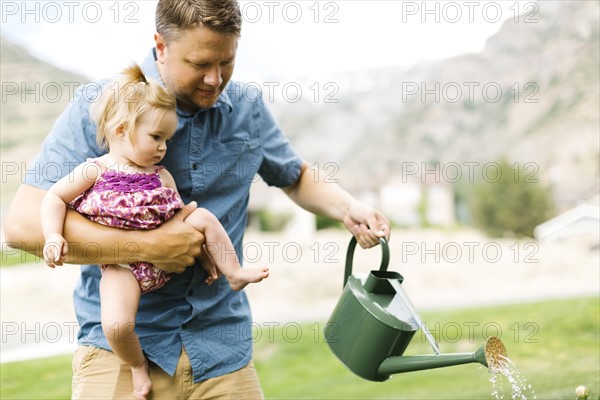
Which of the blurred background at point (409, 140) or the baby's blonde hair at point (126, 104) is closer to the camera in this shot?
the baby's blonde hair at point (126, 104)

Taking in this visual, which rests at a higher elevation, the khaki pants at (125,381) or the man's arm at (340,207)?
the man's arm at (340,207)

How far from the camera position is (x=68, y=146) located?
5.65ft

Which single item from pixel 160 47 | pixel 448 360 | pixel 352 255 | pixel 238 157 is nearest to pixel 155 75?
pixel 160 47

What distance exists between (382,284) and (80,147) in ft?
2.43

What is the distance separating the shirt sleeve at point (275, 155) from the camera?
2.04 m

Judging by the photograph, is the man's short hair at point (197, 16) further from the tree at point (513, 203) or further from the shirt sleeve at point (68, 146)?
the tree at point (513, 203)

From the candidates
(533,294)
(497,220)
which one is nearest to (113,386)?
(533,294)

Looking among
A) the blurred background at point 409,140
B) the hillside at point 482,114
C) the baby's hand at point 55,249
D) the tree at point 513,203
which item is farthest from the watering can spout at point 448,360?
the tree at point 513,203

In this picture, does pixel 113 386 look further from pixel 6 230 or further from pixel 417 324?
pixel 417 324

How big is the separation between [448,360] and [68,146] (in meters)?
0.92

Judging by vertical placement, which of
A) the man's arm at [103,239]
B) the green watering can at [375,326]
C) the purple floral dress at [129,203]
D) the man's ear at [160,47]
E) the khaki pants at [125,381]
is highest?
the man's ear at [160,47]

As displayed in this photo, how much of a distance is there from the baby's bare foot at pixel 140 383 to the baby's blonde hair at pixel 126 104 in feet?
1.67

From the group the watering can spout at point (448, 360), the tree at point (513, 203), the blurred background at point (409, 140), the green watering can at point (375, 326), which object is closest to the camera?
the watering can spout at point (448, 360)

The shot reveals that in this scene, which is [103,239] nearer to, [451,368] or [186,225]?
[186,225]
